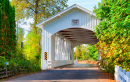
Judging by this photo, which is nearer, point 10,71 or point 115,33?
point 10,71

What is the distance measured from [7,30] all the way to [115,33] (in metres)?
10.6

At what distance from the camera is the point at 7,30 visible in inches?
770

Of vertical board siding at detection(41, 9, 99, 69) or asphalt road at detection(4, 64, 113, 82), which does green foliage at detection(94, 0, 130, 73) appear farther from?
vertical board siding at detection(41, 9, 99, 69)

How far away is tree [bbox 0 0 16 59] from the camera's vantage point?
1838 centimetres

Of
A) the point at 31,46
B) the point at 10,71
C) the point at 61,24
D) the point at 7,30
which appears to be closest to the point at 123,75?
the point at 10,71

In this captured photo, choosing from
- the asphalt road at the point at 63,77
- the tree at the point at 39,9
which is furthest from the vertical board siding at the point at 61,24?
the tree at the point at 39,9

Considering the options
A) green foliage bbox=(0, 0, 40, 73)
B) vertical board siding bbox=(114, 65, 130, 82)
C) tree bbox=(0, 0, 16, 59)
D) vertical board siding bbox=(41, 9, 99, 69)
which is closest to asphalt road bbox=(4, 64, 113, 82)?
green foliage bbox=(0, 0, 40, 73)

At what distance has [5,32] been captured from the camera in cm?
1922

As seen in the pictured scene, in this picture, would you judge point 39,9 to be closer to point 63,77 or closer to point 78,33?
point 78,33

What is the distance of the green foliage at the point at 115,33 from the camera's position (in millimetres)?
12570

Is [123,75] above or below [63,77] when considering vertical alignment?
above

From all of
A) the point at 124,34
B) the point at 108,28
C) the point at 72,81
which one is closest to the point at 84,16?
the point at 108,28

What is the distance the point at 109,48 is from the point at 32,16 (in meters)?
25.2

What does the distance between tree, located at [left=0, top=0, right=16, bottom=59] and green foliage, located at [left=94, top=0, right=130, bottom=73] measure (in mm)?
8603
